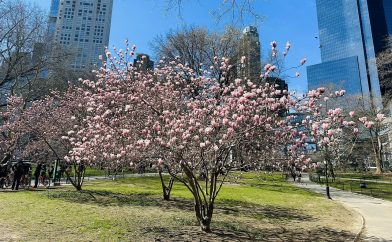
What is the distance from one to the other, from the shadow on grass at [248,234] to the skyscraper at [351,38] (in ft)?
211

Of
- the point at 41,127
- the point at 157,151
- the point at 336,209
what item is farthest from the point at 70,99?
the point at 336,209

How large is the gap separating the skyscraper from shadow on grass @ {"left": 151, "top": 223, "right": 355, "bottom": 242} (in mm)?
64236

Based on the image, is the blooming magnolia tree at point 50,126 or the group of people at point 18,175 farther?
the group of people at point 18,175

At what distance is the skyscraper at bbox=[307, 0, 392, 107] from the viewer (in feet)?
252

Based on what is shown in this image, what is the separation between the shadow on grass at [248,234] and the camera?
25.3 ft

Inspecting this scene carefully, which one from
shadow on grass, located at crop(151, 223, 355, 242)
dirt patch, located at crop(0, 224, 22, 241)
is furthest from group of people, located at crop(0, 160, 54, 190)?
shadow on grass, located at crop(151, 223, 355, 242)

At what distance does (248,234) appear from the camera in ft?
27.3

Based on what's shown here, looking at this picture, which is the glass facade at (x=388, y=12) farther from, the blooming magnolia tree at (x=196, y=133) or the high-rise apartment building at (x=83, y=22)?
the blooming magnolia tree at (x=196, y=133)

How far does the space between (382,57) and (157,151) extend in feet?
76.8

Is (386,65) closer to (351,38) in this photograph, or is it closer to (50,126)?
(50,126)

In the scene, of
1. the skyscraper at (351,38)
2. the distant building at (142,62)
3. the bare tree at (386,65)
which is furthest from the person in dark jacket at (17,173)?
the skyscraper at (351,38)

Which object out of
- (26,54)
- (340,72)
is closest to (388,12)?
(340,72)

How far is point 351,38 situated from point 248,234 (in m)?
112

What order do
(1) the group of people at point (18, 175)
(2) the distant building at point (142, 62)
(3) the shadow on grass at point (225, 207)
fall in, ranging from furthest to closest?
(1) the group of people at point (18, 175) < (2) the distant building at point (142, 62) < (3) the shadow on grass at point (225, 207)
